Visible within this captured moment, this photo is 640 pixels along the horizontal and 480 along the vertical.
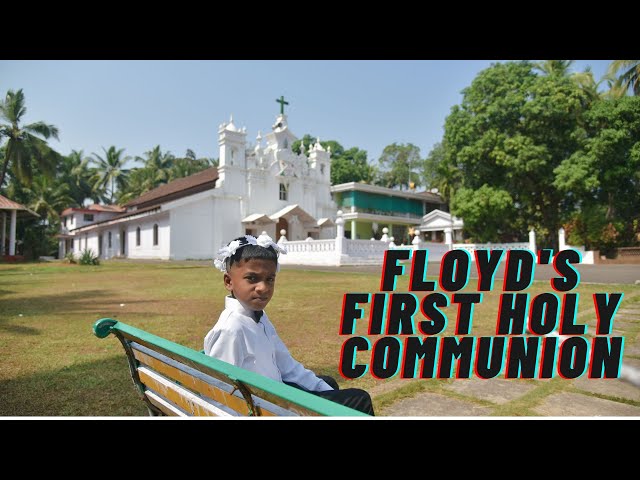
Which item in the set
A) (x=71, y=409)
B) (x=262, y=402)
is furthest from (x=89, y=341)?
(x=262, y=402)

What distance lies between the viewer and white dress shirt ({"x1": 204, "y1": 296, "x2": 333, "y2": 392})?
1.37 m

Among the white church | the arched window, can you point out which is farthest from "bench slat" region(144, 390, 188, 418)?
the arched window

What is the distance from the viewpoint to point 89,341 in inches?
138

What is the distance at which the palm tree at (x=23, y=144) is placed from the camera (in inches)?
108

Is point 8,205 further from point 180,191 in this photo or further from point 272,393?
point 180,191

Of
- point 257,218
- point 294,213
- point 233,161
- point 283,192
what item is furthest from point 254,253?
point 283,192

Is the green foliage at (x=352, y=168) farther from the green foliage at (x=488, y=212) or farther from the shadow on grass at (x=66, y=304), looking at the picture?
the shadow on grass at (x=66, y=304)

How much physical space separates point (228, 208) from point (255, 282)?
1745 centimetres

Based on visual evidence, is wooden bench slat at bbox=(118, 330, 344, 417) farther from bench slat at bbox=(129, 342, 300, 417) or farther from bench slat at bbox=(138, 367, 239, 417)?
bench slat at bbox=(138, 367, 239, 417)

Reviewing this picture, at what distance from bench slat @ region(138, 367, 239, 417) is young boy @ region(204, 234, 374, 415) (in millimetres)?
148

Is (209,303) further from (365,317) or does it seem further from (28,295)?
(28,295)

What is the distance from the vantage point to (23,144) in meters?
3.56
